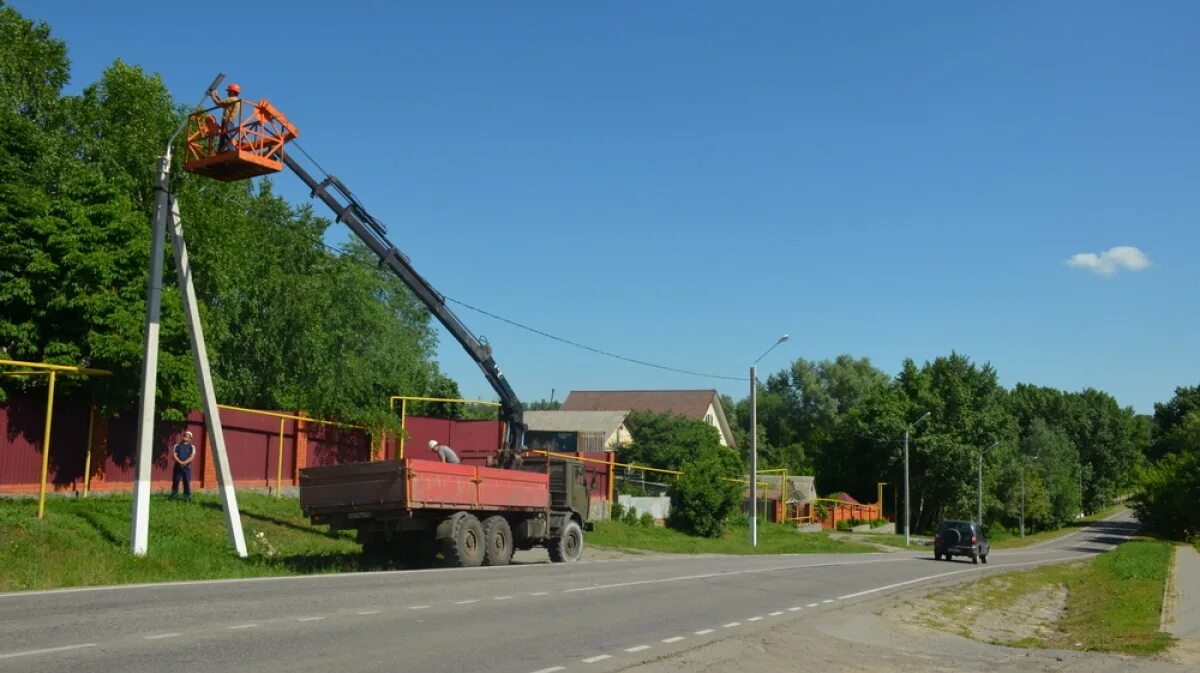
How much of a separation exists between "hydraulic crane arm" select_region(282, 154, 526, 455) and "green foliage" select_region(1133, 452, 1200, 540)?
2006 inches

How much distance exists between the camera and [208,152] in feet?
68.3

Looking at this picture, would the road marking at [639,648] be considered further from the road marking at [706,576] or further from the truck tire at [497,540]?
the truck tire at [497,540]

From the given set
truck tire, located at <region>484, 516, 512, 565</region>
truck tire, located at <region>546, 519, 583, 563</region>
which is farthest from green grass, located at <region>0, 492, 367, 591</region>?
truck tire, located at <region>546, 519, 583, 563</region>

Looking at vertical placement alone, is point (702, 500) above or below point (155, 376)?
below

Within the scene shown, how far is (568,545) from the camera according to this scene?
84.4ft

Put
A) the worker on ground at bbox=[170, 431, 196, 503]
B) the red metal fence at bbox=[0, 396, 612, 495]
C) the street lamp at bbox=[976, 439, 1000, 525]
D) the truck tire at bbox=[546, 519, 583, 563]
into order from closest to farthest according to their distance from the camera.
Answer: the red metal fence at bbox=[0, 396, 612, 495]
the worker on ground at bbox=[170, 431, 196, 503]
the truck tire at bbox=[546, 519, 583, 563]
the street lamp at bbox=[976, 439, 1000, 525]

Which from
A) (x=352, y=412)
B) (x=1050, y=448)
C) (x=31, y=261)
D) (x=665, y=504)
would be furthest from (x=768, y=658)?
(x=1050, y=448)

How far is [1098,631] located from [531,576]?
9154mm

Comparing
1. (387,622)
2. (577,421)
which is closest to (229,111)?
(387,622)

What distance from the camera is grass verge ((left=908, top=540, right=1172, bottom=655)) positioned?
574 inches

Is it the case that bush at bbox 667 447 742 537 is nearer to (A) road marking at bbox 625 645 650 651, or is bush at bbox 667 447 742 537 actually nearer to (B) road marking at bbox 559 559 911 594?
(B) road marking at bbox 559 559 911 594

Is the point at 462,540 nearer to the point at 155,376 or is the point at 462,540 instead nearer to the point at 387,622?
the point at 155,376

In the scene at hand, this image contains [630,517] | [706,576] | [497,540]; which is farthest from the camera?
[630,517]

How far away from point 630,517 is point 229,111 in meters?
25.1
